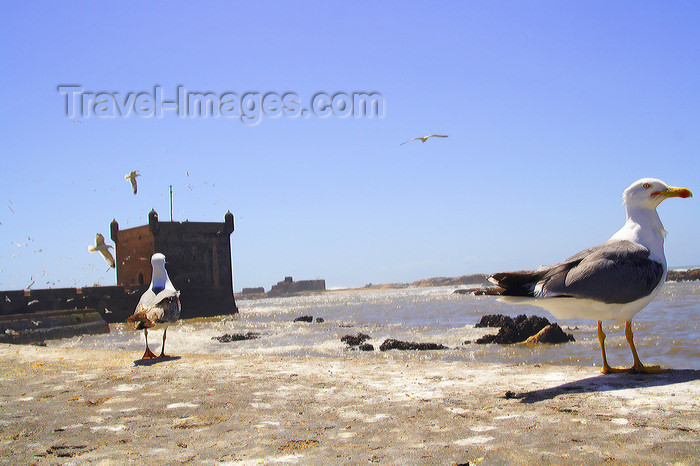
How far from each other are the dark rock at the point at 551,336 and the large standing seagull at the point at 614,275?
375 inches

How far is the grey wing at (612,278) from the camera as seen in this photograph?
199 inches

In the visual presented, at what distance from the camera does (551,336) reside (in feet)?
48.5

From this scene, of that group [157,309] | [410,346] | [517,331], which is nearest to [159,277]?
[157,309]

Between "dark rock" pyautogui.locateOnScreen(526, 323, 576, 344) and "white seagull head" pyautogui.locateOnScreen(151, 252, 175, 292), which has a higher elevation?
"white seagull head" pyautogui.locateOnScreen(151, 252, 175, 292)

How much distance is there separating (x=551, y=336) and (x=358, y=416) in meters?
11.5

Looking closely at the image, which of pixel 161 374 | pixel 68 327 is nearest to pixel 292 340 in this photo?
pixel 68 327

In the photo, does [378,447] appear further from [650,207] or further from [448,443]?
[650,207]

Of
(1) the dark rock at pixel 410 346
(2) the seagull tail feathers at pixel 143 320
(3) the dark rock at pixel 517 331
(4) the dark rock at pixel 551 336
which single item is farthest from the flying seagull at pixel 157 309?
(4) the dark rock at pixel 551 336

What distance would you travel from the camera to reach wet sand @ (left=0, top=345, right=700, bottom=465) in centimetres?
360

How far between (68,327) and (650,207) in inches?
928

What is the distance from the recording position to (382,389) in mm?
5707

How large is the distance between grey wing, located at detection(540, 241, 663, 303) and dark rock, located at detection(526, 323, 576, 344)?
1004 cm

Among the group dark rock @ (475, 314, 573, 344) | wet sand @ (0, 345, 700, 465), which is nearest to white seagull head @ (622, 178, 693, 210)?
wet sand @ (0, 345, 700, 465)

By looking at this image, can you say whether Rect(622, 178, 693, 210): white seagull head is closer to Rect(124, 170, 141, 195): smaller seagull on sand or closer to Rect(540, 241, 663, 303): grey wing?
Rect(540, 241, 663, 303): grey wing
